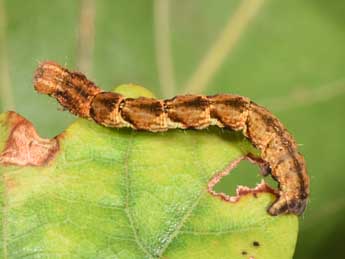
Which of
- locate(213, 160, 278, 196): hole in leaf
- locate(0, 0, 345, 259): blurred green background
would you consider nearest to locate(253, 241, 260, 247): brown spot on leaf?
locate(213, 160, 278, 196): hole in leaf

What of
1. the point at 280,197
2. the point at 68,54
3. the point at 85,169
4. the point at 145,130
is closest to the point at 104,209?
the point at 85,169

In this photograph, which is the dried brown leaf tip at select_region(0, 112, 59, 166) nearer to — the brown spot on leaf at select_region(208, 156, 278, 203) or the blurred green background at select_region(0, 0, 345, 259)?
the brown spot on leaf at select_region(208, 156, 278, 203)

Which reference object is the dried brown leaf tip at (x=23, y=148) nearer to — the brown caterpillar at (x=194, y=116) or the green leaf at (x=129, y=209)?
the green leaf at (x=129, y=209)

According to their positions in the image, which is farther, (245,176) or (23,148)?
(245,176)

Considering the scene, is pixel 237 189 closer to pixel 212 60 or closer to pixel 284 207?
pixel 284 207

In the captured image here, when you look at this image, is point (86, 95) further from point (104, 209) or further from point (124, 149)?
point (104, 209)

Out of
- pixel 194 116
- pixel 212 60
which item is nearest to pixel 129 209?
pixel 194 116
